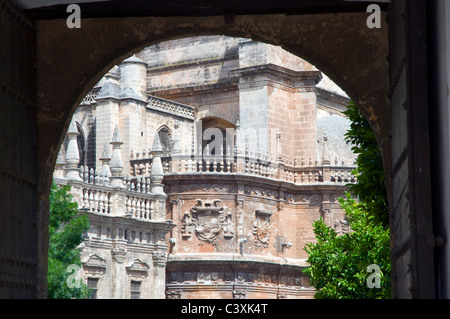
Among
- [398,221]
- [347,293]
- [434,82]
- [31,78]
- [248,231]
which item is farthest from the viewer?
[248,231]

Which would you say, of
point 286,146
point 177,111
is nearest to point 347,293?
point 286,146

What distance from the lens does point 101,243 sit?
33.9 metres

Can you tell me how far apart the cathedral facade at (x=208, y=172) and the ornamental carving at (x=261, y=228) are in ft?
0.20

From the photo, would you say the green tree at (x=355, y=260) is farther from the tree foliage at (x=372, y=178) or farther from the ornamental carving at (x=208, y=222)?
the ornamental carving at (x=208, y=222)

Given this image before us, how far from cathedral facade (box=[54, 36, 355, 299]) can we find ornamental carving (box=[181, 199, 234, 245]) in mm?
47

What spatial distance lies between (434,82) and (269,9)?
199 centimetres

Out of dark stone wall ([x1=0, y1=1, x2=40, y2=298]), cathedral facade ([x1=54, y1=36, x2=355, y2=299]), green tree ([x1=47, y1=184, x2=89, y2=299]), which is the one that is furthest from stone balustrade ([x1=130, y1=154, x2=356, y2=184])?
dark stone wall ([x1=0, y1=1, x2=40, y2=298])

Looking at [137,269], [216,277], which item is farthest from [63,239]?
[216,277]

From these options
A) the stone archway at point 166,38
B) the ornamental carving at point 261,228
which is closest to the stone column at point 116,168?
the ornamental carving at point 261,228

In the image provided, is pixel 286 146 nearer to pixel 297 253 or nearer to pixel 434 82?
pixel 297 253

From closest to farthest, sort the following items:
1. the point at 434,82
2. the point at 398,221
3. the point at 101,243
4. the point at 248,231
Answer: the point at 434,82
the point at 398,221
the point at 101,243
the point at 248,231

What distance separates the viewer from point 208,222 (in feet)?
127

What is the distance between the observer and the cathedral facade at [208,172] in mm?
35062

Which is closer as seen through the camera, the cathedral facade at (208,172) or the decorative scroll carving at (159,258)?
the cathedral facade at (208,172)
